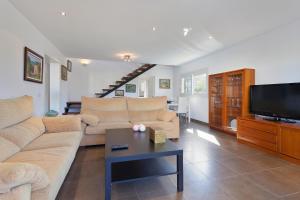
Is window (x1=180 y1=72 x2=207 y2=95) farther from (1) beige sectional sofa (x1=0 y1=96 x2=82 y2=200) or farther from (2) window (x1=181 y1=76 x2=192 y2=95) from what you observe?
(1) beige sectional sofa (x1=0 y1=96 x2=82 y2=200)

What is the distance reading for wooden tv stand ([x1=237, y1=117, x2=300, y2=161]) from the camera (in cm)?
255

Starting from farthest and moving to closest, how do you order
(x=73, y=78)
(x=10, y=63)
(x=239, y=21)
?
(x=73, y=78) < (x=239, y=21) < (x=10, y=63)

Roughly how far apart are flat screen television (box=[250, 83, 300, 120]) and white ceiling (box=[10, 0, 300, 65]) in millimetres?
1192

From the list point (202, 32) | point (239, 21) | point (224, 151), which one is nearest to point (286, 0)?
point (239, 21)

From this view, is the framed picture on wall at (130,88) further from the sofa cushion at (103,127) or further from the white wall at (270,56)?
the sofa cushion at (103,127)

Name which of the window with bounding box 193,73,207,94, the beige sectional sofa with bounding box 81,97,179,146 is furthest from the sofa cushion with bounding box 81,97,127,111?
the window with bounding box 193,73,207,94

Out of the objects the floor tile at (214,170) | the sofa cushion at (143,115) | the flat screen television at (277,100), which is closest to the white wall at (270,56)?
the flat screen television at (277,100)

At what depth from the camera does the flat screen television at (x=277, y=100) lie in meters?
2.80

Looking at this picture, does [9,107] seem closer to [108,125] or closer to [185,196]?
[108,125]

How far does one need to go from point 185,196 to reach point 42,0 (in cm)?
308

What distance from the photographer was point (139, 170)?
1.90 metres

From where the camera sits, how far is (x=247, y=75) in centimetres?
384

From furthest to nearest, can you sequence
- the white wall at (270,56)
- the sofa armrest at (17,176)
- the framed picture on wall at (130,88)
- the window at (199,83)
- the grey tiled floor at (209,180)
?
the framed picture on wall at (130,88), the window at (199,83), the white wall at (270,56), the grey tiled floor at (209,180), the sofa armrest at (17,176)

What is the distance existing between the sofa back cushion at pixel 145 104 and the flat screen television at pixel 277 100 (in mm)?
1923
